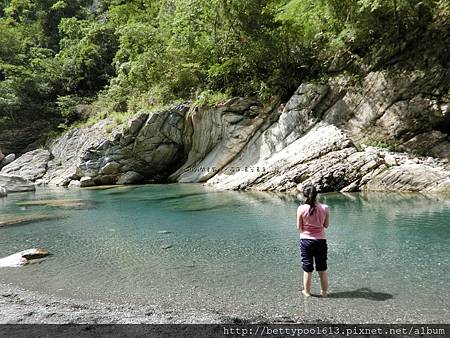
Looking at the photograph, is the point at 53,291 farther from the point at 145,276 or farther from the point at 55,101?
the point at 55,101

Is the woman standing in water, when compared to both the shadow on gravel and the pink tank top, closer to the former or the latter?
the pink tank top

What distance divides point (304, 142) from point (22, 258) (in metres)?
16.1

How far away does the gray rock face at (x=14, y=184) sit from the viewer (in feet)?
→ 95.4

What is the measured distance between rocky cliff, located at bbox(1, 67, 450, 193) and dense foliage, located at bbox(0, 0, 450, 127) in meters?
2.24

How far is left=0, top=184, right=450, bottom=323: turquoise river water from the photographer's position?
614 centimetres

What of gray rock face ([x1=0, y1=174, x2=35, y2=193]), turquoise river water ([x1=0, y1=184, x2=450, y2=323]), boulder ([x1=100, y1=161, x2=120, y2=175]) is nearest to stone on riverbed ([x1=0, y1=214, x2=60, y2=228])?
turquoise river water ([x1=0, y1=184, x2=450, y2=323])

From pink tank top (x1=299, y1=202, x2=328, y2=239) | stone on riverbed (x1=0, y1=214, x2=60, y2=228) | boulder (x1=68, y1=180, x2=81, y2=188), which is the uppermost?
pink tank top (x1=299, y1=202, x2=328, y2=239)

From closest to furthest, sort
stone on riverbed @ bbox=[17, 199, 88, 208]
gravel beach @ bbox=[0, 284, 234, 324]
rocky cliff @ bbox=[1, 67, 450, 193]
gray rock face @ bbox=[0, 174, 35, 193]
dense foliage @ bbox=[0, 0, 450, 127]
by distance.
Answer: gravel beach @ bbox=[0, 284, 234, 324] < rocky cliff @ bbox=[1, 67, 450, 193] < stone on riverbed @ bbox=[17, 199, 88, 208] < dense foliage @ bbox=[0, 0, 450, 127] < gray rock face @ bbox=[0, 174, 35, 193]

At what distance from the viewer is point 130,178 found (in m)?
31.4

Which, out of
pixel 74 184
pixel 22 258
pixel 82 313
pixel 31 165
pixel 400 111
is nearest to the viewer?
pixel 82 313

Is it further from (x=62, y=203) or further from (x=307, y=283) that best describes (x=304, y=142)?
(x=307, y=283)

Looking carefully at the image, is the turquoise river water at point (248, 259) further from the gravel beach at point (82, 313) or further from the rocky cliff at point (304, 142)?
the rocky cliff at point (304, 142)

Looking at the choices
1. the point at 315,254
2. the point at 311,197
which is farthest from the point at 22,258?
the point at 311,197

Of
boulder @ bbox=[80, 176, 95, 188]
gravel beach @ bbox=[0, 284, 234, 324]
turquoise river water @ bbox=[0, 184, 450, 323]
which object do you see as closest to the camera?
gravel beach @ bbox=[0, 284, 234, 324]
